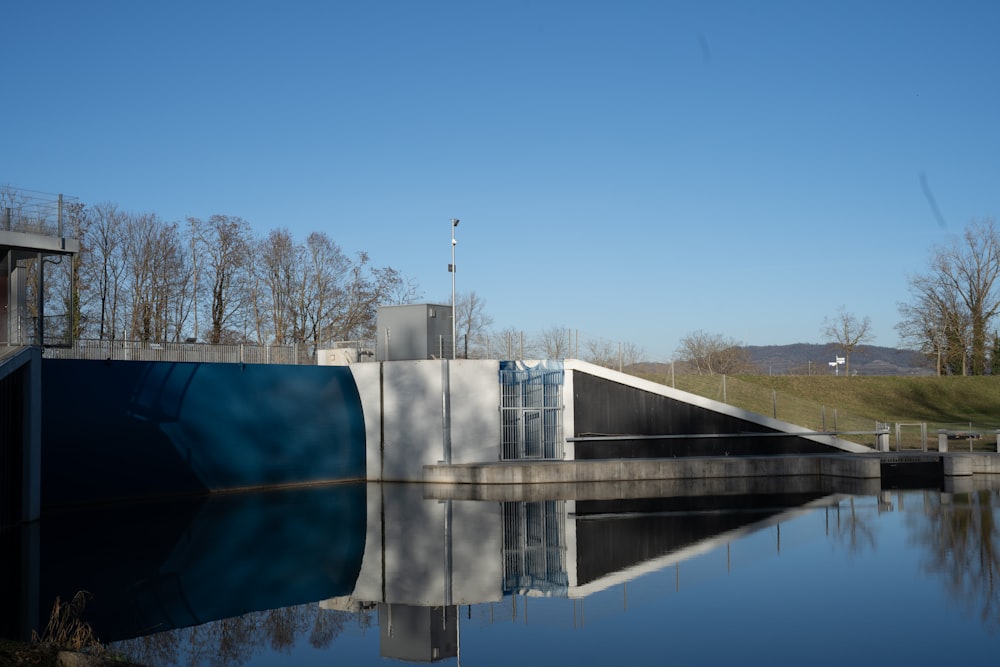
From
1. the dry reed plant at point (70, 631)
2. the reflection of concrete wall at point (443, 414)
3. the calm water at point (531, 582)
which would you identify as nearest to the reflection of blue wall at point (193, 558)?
the calm water at point (531, 582)

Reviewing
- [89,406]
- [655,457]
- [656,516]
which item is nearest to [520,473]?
[655,457]

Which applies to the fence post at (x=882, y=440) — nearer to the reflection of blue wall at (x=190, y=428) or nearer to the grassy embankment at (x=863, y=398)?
the grassy embankment at (x=863, y=398)

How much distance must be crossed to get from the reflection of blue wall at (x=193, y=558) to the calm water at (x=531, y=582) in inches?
2.4

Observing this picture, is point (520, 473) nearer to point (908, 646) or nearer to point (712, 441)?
point (712, 441)

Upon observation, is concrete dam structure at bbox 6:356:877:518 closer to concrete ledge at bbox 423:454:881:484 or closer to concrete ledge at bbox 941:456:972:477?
concrete ledge at bbox 423:454:881:484

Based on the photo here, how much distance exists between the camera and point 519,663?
9805 mm

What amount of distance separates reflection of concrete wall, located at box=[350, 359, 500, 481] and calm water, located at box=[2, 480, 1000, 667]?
5.25 meters

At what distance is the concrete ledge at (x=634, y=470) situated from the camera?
2662 centimetres

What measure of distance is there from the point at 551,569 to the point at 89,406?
13.7 meters

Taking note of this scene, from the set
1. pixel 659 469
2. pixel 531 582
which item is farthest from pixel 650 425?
pixel 531 582

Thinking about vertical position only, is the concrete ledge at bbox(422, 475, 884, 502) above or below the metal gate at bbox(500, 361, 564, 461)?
below

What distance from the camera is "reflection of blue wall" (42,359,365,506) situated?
22.9 metres

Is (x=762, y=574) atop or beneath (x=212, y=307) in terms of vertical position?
beneath

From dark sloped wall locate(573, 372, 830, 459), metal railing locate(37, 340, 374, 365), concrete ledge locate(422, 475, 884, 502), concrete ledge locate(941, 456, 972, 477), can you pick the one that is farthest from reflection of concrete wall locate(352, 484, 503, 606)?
concrete ledge locate(941, 456, 972, 477)
